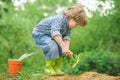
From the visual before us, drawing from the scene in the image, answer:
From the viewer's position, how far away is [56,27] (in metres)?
6.21

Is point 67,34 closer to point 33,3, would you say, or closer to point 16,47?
point 16,47

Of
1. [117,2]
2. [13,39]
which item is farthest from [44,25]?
[13,39]

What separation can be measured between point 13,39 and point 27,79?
11898mm

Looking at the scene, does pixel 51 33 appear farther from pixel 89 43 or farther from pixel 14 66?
pixel 89 43

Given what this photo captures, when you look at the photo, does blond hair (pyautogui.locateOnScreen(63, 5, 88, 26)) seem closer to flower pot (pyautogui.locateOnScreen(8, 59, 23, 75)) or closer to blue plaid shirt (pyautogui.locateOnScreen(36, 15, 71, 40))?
blue plaid shirt (pyautogui.locateOnScreen(36, 15, 71, 40))

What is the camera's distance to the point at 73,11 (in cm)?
634

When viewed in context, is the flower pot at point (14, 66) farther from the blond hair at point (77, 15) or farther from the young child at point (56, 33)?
the blond hair at point (77, 15)

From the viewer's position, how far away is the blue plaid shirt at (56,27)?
6.20 metres

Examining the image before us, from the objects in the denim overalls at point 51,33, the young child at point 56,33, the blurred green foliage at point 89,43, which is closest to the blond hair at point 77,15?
the young child at point 56,33

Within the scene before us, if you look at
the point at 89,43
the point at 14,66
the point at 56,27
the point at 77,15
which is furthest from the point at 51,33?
the point at 89,43

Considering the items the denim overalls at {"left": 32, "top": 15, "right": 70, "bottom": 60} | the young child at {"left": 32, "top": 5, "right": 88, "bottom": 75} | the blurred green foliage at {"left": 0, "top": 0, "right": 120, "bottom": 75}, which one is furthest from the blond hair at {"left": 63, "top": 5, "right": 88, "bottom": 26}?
the blurred green foliage at {"left": 0, "top": 0, "right": 120, "bottom": 75}

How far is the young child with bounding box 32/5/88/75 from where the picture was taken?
6.21 meters

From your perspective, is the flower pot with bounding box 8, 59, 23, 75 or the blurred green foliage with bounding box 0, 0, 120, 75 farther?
the blurred green foliage with bounding box 0, 0, 120, 75

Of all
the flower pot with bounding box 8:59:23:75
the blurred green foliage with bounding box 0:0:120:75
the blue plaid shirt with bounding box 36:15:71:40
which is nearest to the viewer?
the blue plaid shirt with bounding box 36:15:71:40
